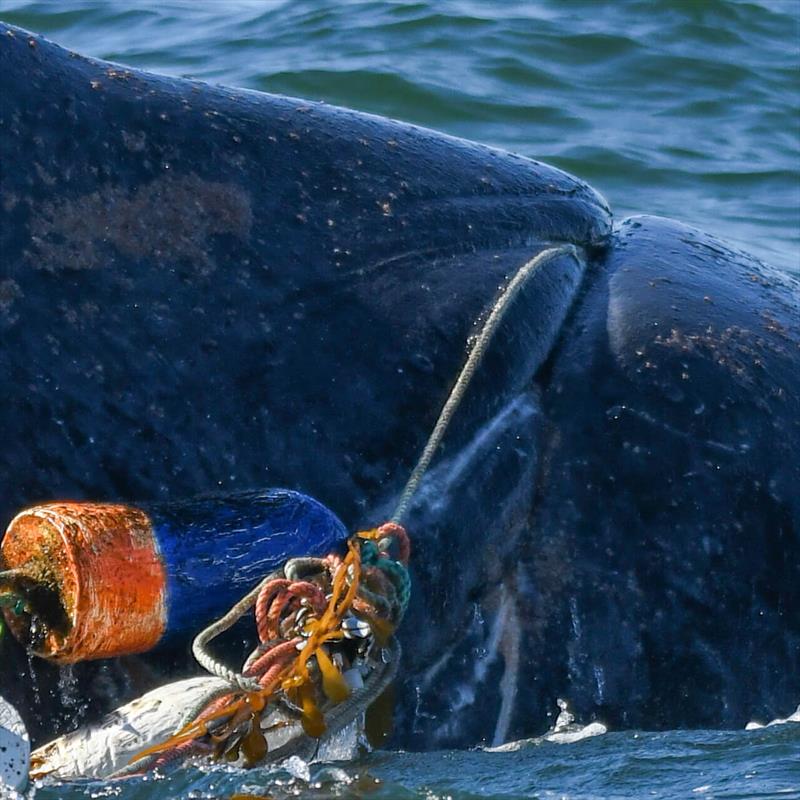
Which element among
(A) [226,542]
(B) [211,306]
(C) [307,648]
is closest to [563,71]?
(B) [211,306]

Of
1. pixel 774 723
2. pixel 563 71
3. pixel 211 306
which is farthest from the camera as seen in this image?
pixel 563 71

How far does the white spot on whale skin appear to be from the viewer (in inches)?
106

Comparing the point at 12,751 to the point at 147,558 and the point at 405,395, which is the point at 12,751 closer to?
the point at 147,558

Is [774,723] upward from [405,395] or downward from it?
downward

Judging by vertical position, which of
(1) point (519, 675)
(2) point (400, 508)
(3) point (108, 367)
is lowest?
(1) point (519, 675)

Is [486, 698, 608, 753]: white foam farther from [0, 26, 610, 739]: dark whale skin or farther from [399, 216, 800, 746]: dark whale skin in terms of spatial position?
[0, 26, 610, 739]: dark whale skin

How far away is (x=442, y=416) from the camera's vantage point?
10.6 feet

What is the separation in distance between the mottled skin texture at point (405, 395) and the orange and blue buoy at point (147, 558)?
11 centimetres

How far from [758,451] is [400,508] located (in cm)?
82

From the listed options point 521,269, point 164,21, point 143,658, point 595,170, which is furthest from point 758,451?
point 164,21

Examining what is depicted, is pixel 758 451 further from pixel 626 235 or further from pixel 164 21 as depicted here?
pixel 164 21

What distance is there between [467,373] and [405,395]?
5.5 inches

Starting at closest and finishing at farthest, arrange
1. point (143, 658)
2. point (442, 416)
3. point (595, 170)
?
point (143, 658) < point (442, 416) < point (595, 170)

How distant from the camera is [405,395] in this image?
3.23 m
